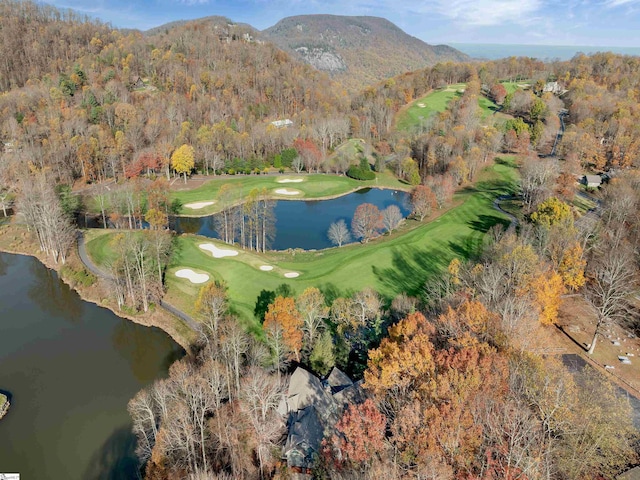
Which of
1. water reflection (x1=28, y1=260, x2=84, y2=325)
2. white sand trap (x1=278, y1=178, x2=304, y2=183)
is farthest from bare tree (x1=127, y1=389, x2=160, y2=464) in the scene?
white sand trap (x1=278, y1=178, x2=304, y2=183)

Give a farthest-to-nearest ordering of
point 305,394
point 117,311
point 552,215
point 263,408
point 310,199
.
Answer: point 310,199 < point 552,215 < point 117,311 < point 305,394 < point 263,408

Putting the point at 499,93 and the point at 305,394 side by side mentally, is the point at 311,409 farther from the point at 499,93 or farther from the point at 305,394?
the point at 499,93

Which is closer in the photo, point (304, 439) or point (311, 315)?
point (304, 439)

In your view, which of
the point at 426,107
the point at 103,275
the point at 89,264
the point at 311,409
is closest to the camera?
the point at 311,409

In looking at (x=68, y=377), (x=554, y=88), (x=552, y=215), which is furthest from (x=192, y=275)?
(x=554, y=88)

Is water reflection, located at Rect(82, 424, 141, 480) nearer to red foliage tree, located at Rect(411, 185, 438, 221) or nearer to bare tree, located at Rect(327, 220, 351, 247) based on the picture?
bare tree, located at Rect(327, 220, 351, 247)

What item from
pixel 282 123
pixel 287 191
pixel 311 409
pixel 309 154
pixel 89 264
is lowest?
pixel 89 264

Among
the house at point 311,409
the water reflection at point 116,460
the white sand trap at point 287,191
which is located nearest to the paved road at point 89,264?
the water reflection at point 116,460
